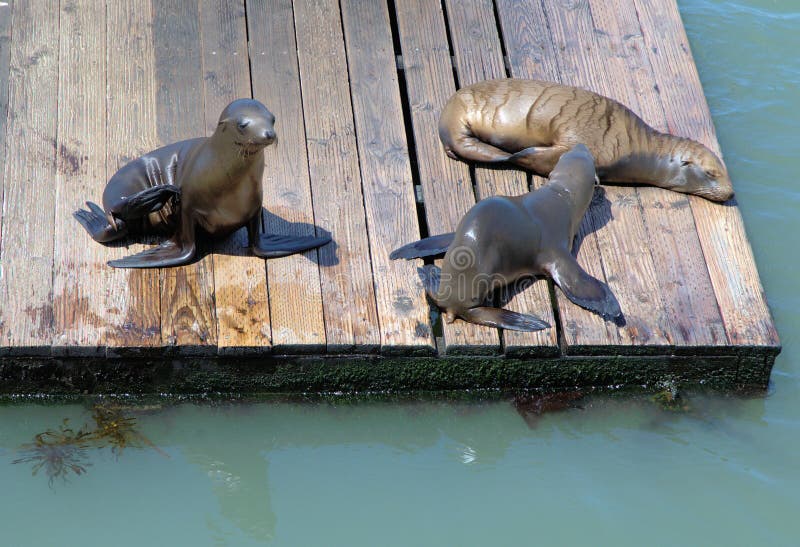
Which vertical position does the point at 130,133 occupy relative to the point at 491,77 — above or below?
below

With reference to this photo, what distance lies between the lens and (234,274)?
4785 mm

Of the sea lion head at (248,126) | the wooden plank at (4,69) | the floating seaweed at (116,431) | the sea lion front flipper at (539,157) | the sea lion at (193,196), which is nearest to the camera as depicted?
the sea lion head at (248,126)

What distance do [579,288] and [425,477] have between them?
109 cm

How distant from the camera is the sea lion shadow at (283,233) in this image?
488cm

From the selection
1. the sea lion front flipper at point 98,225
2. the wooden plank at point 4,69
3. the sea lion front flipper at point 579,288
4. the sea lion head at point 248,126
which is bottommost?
the sea lion front flipper at point 579,288

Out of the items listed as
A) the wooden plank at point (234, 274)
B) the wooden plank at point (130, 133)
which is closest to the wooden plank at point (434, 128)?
the wooden plank at point (234, 274)

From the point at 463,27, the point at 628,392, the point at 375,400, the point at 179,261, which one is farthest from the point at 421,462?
the point at 463,27

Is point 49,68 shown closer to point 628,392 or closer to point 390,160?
point 390,160

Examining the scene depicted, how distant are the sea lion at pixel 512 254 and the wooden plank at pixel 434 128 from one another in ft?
0.35

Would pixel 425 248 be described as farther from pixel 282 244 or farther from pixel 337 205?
pixel 282 244

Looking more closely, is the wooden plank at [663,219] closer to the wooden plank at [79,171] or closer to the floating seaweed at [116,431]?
the floating seaweed at [116,431]

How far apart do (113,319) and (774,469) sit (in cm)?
296

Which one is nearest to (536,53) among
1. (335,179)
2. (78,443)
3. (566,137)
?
(566,137)

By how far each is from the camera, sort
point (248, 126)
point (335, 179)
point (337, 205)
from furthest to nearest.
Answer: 1. point (335, 179)
2. point (337, 205)
3. point (248, 126)
